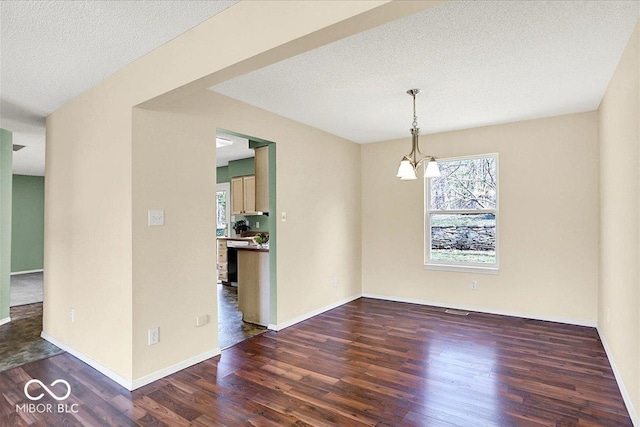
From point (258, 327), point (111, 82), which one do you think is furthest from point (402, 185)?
point (111, 82)

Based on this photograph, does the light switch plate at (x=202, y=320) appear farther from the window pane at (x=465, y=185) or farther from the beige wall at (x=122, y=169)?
the window pane at (x=465, y=185)

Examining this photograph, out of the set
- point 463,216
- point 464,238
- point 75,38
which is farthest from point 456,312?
point 75,38

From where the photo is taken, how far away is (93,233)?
3119 mm

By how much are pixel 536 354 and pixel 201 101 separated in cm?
385

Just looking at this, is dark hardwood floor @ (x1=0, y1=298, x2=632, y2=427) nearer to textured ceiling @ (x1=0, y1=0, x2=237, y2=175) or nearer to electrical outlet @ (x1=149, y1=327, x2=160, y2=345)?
electrical outlet @ (x1=149, y1=327, x2=160, y2=345)

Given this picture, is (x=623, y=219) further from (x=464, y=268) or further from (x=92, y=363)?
(x=92, y=363)

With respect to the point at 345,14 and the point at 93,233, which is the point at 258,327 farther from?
the point at 345,14

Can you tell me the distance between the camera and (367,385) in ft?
8.92

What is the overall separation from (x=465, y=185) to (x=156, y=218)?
391cm

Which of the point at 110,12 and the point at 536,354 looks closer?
the point at 110,12

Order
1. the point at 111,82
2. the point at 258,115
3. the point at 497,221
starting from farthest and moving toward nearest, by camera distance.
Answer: the point at 497,221 → the point at 258,115 → the point at 111,82

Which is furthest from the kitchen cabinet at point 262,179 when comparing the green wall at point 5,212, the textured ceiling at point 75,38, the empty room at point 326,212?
the green wall at point 5,212

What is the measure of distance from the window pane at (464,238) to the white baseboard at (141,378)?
3.30 m

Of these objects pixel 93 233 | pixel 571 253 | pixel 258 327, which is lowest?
pixel 258 327
